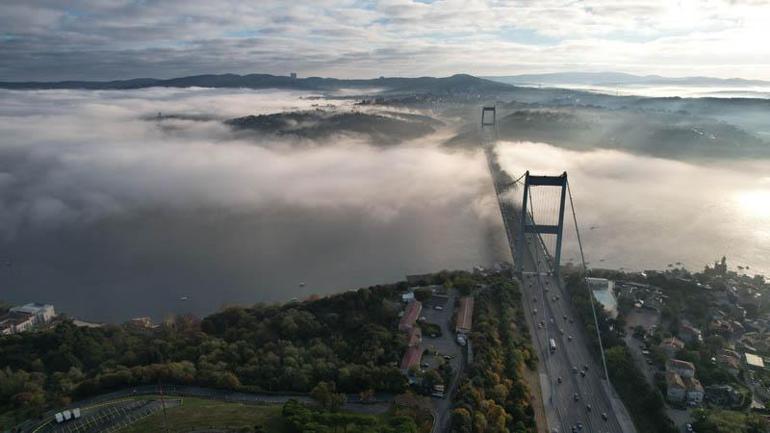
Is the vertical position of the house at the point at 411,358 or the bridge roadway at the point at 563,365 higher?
the house at the point at 411,358

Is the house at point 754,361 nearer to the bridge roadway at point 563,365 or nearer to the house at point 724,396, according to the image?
the house at point 724,396

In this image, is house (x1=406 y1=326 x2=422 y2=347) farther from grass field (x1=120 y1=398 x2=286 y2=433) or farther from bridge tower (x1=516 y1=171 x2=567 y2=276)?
bridge tower (x1=516 y1=171 x2=567 y2=276)

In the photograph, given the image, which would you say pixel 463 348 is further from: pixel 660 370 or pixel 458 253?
pixel 458 253

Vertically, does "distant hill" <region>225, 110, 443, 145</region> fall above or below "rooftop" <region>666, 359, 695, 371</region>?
above

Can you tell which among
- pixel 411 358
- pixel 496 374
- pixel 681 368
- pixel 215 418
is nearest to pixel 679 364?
pixel 681 368

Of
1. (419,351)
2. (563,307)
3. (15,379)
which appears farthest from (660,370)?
(15,379)

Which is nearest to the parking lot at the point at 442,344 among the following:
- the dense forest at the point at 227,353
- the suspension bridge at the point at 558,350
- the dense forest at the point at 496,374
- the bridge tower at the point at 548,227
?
the dense forest at the point at 496,374

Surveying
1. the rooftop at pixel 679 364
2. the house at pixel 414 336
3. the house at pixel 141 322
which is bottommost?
the house at pixel 141 322

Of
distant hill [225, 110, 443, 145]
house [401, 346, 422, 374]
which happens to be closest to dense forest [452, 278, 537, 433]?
house [401, 346, 422, 374]
